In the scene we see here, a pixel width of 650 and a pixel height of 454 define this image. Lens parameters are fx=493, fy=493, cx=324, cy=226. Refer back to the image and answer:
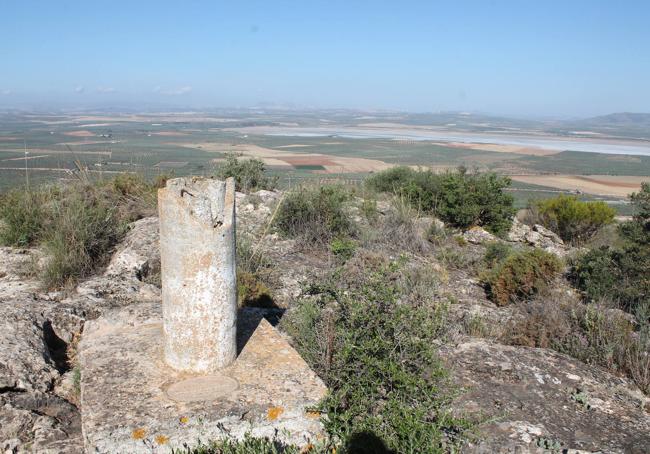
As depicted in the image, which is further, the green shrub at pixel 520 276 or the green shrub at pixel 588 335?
the green shrub at pixel 520 276

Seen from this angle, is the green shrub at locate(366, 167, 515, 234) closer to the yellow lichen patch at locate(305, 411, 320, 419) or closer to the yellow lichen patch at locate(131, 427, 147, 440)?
the yellow lichen patch at locate(305, 411, 320, 419)

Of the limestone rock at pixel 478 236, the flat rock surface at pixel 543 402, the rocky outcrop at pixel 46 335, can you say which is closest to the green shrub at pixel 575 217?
the limestone rock at pixel 478 236

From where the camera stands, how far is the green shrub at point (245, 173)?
12.6 m

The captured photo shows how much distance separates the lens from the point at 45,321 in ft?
14.5

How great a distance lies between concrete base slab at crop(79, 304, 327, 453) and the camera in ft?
8.96

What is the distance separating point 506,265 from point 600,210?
731cm

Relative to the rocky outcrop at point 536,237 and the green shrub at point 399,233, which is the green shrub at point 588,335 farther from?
the rocky outcrop at point 536,237

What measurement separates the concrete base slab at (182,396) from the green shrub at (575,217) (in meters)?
12.2

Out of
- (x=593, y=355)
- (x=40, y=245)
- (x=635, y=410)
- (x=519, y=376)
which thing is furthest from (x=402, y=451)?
(x=40, y=245)

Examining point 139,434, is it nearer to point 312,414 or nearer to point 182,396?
point 182,396

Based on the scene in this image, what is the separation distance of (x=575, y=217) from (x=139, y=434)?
44.4 ft

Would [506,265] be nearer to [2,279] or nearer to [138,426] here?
[138,426]

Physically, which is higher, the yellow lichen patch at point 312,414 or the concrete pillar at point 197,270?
the concrete pillar at point 197,270

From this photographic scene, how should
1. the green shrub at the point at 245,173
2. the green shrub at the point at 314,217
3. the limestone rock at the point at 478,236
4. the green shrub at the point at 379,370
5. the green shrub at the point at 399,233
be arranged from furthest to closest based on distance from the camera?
the green shrub at the point at 245,173 → the limestone rock at the point at 478,236 → the green shrub at the point at 399,233 → the green shrub at the point at 314,217 → the green shrub at the point at 379,370
